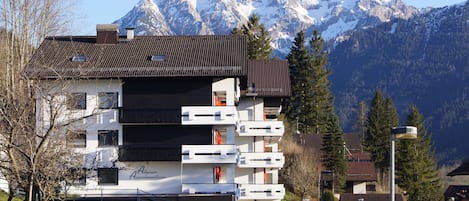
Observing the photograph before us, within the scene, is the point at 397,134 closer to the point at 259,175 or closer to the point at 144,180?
the point at 144,180

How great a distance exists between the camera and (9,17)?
51594mm

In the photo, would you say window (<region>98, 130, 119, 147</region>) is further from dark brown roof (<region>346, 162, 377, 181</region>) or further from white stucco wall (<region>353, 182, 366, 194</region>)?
white stucco wall (<region>353, 182, 366, 194</region>)

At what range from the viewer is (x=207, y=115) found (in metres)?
43.8

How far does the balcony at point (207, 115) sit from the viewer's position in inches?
1716

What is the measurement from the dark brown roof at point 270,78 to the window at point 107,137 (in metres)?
11.8

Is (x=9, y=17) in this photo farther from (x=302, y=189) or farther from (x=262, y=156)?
(x=302, y=189)

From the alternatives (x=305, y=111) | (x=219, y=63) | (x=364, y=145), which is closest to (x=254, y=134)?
(x=219, y=63)

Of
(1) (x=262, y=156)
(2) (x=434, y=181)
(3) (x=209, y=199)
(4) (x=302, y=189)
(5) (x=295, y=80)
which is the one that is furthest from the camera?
(5) (x=295, y=80)

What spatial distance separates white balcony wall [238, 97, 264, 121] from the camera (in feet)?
177

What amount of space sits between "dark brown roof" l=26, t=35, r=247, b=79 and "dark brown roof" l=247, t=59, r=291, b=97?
289 inches

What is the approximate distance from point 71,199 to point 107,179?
13.3 ft

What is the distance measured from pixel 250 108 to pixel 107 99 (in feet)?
38.2

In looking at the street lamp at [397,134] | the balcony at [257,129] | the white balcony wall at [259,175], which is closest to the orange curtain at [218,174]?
the balcony at [257,129]

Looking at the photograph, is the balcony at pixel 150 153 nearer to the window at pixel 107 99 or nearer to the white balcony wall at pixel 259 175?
the window at pixel 107 99
